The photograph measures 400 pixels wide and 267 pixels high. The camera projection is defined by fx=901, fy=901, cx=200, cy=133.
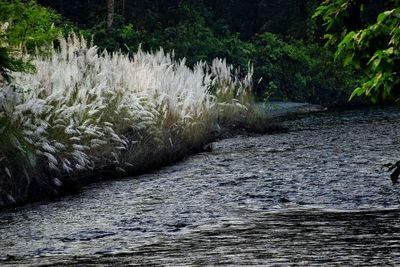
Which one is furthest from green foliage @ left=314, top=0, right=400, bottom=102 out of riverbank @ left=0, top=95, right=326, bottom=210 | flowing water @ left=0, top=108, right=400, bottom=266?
riverbank @ left=0, top=95, right=326, bottom=210

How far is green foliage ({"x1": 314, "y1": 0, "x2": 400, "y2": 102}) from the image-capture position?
14.4 feet

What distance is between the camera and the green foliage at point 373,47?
4395 millimetres

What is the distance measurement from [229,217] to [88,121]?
2.97 m

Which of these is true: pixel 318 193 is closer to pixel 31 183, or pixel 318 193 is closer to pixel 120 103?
pixel 31 183

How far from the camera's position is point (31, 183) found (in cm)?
812

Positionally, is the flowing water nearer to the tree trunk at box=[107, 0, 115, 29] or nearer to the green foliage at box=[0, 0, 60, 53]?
the green foliage at box=[0, 0, 60, 53]

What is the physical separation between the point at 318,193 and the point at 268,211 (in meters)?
0.98

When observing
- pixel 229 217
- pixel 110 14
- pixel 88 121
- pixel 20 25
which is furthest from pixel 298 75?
pixel 229 217

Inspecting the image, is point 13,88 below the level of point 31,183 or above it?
above

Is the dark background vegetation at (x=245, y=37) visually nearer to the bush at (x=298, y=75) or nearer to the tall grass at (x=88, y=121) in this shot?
the bush at (x=298, y=75)

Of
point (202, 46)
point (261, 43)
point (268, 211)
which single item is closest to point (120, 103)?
point (268, 211)

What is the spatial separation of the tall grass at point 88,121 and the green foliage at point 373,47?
142 inches

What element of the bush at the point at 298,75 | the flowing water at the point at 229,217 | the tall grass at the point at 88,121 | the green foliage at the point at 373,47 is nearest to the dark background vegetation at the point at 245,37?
the bush at the point at 298,75

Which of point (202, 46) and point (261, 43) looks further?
point (261, 43)
